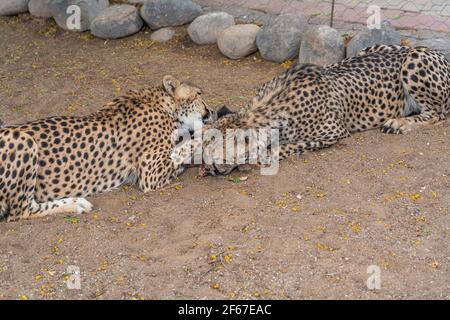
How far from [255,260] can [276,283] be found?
31 cm

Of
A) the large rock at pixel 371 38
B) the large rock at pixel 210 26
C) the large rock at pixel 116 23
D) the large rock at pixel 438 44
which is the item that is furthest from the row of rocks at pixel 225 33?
the large rock at pixel 438 44

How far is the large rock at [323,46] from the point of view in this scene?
8414 mm

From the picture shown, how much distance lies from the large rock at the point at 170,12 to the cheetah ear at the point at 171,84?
3.28 meters

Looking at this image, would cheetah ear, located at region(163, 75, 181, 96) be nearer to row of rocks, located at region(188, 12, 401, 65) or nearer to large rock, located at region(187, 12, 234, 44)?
row of rocks, located at region(188, 12, 401, 65)

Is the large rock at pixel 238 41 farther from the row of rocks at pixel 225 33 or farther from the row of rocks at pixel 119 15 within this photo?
the row of rocks at pixel 119 15

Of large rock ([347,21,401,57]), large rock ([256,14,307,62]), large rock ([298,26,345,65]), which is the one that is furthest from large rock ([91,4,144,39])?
large rock ([347,21,401,57])

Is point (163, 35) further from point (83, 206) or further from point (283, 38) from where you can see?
point (83, 206)

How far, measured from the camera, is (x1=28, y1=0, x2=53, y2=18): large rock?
34.7 ft

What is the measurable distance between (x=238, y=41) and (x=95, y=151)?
10.9ft

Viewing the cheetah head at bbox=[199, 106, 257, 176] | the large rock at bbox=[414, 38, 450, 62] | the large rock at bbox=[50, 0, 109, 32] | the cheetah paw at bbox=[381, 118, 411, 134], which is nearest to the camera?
the cheetah head at bbox=[199, 106, 257, 176]

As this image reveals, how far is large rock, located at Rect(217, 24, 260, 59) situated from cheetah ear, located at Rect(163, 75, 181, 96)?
2.46 meters

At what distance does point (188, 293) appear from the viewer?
4.97 m
